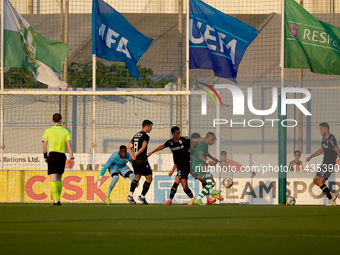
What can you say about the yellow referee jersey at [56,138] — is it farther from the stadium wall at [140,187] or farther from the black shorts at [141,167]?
the stadium wall at [140,187]

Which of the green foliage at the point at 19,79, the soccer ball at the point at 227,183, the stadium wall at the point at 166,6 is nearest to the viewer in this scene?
the soccer ball at the point at 227,183

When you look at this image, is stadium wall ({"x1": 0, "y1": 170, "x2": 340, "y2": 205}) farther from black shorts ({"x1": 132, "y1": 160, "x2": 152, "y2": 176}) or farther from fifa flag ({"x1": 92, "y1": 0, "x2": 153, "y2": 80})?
fifa flag ({"x1": 92, "y1": 0, "x2": 153, "y2": 80})

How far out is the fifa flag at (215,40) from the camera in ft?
48.0

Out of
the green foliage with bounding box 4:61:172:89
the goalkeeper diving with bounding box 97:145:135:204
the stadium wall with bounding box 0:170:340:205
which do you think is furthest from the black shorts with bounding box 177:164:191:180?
the green foliage with bounding box 4:61:172:89

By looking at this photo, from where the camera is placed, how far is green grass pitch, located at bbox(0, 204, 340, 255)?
4539 mm

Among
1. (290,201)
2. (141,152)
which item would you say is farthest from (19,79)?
(290,201)

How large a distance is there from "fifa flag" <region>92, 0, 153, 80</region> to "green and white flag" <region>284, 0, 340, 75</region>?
3.85 m

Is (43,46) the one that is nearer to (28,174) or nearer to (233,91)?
(28,174)

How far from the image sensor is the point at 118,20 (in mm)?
15125

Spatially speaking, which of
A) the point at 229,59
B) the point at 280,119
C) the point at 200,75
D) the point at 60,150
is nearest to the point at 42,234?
the point at 60,150

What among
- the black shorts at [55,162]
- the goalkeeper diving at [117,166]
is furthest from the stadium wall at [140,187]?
the black shorts at [55,162]

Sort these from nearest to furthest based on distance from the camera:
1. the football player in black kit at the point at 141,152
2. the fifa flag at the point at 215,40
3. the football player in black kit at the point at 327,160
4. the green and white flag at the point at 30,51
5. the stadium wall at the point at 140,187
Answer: the football player in black kit at the point at 141,152
the football player in black kit at the point at 327,160
the stadium wall at the point at 140,187
the fifa flag at the point at 215,40
the green and white flag at the point at 30,51

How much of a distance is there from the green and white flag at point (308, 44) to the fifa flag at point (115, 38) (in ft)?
12.6

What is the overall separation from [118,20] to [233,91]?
3803mm
